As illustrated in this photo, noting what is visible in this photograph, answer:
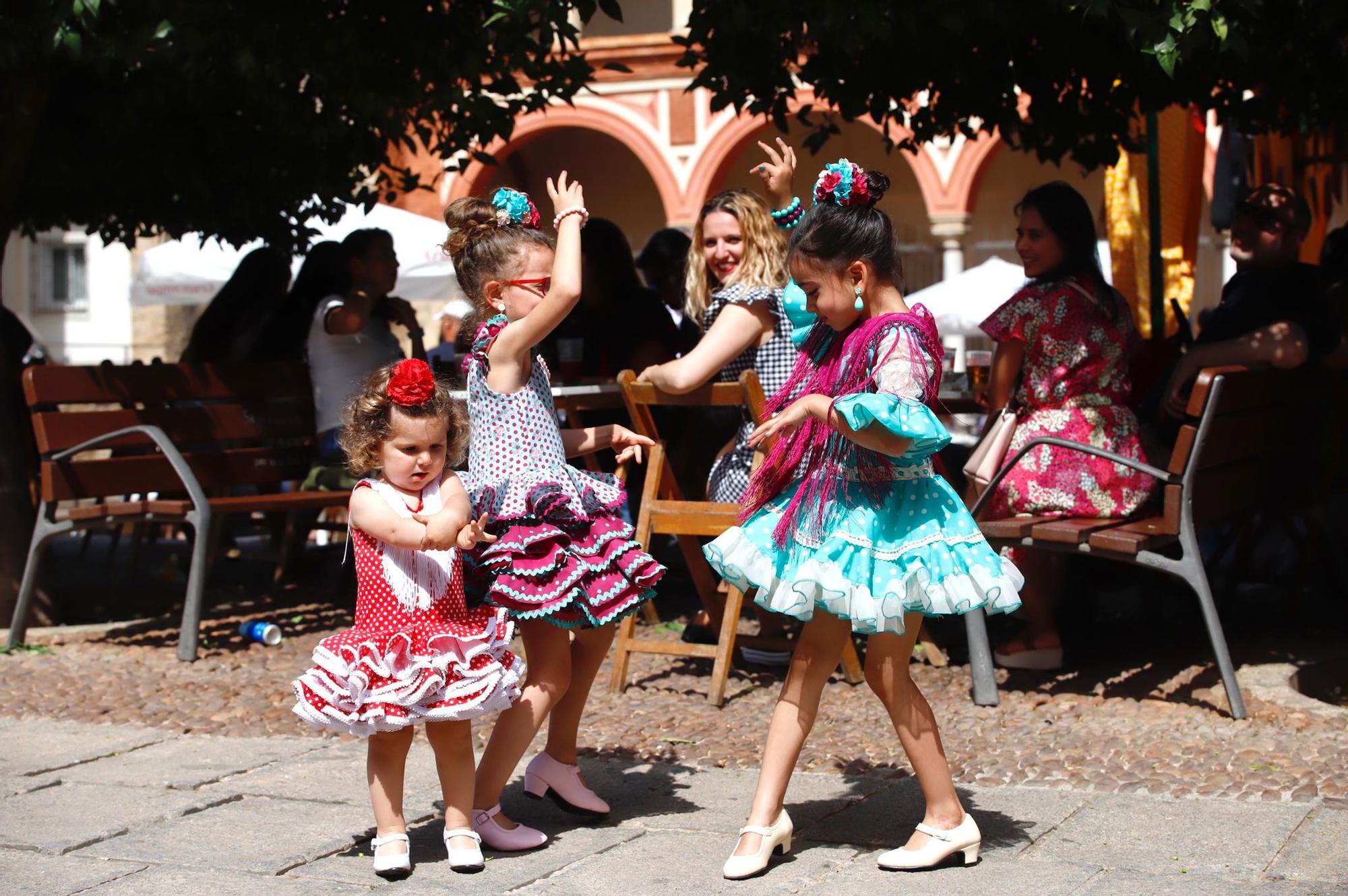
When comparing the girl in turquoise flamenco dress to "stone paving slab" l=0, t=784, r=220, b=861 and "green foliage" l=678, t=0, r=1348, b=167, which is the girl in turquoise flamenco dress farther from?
"green foliage" l=678, t=0, r=1348, b=167

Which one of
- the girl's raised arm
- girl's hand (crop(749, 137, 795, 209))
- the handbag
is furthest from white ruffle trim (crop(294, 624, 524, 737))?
the handbag

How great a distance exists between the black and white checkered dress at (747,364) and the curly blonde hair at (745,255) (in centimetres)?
5

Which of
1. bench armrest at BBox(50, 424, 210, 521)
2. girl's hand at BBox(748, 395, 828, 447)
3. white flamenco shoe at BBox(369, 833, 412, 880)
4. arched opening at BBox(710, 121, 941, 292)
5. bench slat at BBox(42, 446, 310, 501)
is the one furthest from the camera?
arched opening at BBox(710, 121, 941, 292)

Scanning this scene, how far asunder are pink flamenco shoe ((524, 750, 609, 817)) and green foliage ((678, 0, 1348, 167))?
2879 millimetres

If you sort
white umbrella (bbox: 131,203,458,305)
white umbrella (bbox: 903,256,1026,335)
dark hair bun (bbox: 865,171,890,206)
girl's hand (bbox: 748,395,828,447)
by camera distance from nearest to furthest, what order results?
girl's hand (bbox: 748,395,828,447), dark hair bun (bbox: 865,171,890,206), white umbrella (bbox: 903,256,1026,335), white umbrella (bbox: 131,203,458,305)

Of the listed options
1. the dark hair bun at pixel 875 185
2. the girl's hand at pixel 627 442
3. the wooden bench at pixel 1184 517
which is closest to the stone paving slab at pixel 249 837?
the girl's hand at pixel 627 442

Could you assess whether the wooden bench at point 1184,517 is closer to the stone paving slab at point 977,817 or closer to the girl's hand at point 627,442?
the stone paving slab at point 977,817

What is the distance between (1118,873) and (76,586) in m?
6.23

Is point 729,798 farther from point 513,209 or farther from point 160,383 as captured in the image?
point 160,383

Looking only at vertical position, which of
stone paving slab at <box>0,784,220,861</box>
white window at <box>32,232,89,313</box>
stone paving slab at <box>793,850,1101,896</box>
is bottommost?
stone paving slab at <box>793,850,1101,896</box>

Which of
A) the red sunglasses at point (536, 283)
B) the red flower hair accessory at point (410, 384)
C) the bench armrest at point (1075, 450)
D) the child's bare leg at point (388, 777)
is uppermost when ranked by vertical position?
the red sunglasses at point (536, 283)

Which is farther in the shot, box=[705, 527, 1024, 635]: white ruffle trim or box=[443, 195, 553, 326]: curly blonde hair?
box=[443, 195, 553, 326]: curly blonde hair

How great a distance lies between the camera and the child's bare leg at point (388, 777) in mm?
3357

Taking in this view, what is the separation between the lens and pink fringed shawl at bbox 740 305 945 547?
333 cm
